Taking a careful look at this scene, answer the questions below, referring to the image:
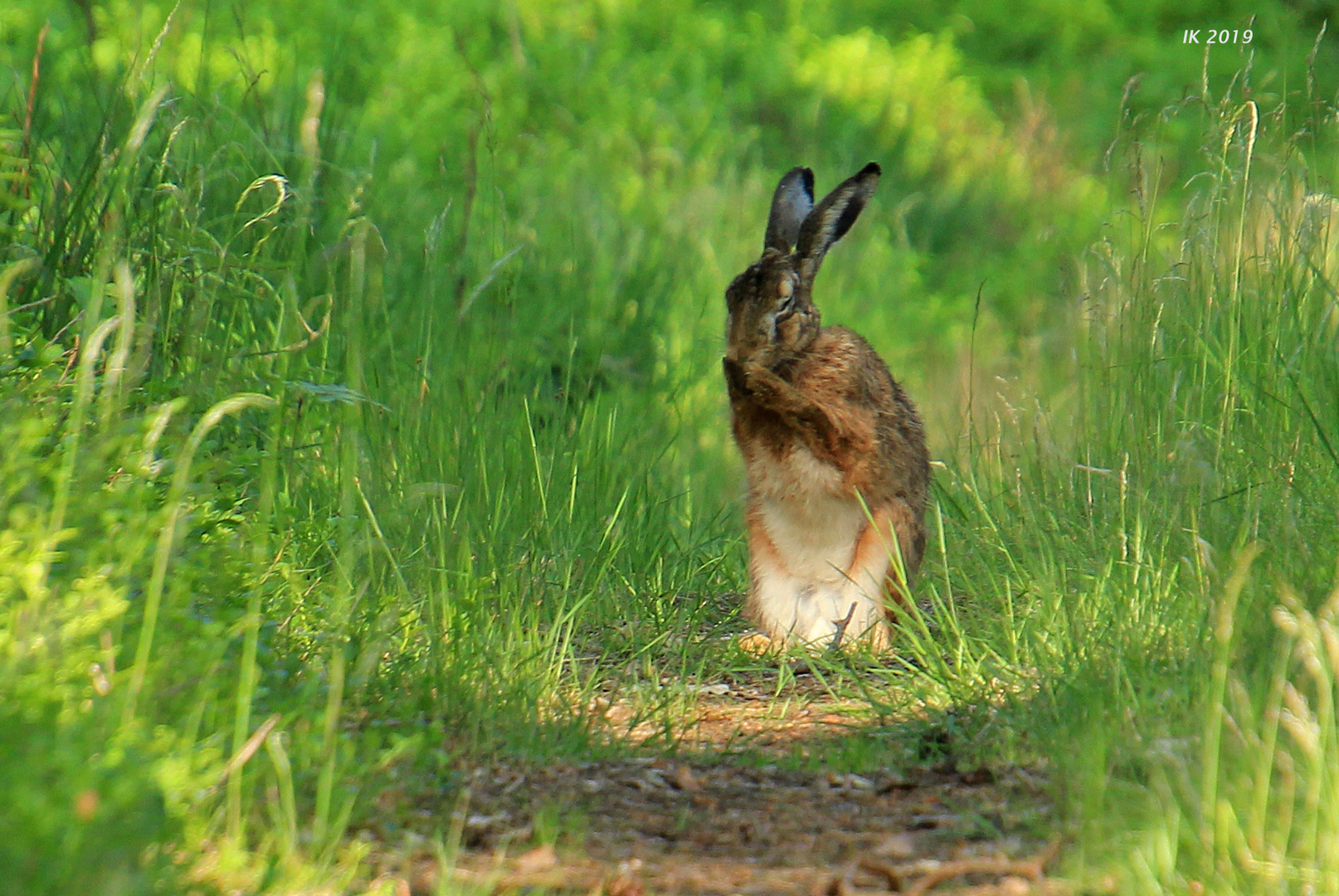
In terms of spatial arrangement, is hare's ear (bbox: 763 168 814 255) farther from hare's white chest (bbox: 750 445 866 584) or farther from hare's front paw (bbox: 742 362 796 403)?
hare's white chest (bbox: 750 445 866 584)

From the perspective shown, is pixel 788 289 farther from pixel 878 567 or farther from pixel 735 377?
pixel 878 567

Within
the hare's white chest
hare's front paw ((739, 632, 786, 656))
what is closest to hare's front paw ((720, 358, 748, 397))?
the hare's white chest

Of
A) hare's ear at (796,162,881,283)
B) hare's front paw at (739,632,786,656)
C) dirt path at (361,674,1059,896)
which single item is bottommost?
hare's front paw at (739,632,786,656)

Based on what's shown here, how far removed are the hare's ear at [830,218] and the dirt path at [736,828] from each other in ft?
5.76

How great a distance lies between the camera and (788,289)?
494 centimetres

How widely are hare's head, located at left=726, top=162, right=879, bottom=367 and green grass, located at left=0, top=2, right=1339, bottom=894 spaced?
62cm

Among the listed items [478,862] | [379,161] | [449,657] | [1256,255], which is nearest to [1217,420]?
[1256,255]

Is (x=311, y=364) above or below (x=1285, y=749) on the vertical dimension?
above

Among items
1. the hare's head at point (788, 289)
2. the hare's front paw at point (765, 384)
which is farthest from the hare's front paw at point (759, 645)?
the hare's head at point (788, 289)

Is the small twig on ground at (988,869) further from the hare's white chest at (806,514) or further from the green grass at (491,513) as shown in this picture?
the hare's white chest at (806,514)

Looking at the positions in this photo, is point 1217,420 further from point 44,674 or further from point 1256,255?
point 44,674

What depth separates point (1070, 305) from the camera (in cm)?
532

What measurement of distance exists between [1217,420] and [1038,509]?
1.93 ft

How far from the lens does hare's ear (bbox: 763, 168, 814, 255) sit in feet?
17.0
